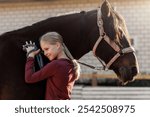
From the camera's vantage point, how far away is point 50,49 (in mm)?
2613

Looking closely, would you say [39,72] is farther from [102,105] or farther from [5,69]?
[102,105]

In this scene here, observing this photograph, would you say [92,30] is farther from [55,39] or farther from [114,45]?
[55,39]

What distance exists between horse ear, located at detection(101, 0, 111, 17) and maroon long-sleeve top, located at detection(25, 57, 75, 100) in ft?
1.51

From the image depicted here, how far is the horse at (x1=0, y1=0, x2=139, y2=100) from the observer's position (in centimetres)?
269

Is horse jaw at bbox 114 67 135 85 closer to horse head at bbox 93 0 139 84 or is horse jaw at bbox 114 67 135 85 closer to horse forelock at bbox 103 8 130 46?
horse head at bbox 93 0 139 84

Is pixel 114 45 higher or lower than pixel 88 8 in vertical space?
higher

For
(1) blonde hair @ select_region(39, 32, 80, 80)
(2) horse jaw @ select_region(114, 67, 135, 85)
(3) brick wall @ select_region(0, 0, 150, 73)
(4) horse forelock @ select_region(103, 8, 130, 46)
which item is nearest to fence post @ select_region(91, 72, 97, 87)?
(3) brick wall @ select_region(0, 0, 150, 73)

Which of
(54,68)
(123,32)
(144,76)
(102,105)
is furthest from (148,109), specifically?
(144,76)

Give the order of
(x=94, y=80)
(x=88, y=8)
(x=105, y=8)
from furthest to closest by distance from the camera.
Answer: (x=88, y=8), (x=94, y=80), (x=105, y=8)

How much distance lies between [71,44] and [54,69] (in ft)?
1.18

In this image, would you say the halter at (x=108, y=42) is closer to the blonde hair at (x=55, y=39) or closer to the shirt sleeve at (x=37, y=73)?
the blonde hair at (x=55, y=39)

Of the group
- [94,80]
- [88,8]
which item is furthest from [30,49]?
[88,8]

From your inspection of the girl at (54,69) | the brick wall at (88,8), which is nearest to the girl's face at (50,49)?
the girl at (54,69)

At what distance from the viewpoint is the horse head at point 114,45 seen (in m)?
2.85
